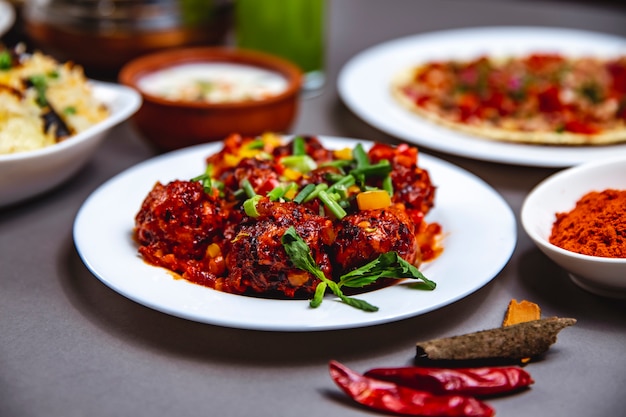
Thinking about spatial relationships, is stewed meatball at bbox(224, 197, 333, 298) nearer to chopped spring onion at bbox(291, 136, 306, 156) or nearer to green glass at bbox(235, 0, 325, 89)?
chopped spring onion at bbox(291, 136, 306, 156)

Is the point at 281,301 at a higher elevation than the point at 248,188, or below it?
below

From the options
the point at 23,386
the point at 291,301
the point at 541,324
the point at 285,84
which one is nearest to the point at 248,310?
the point at 291,301

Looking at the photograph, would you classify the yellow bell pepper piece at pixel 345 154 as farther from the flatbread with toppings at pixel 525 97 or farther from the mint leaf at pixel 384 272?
the flatbread with toppings at pixel 525 97

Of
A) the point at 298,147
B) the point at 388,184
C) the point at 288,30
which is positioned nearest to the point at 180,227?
the point at 298,147

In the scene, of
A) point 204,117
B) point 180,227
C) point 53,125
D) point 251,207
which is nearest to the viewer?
point 251,207

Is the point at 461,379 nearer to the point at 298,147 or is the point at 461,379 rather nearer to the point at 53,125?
the point at 298,147

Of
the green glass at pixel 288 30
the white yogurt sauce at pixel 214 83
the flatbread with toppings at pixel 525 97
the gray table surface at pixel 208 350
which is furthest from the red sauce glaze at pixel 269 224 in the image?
the green glass at pixel 288 30
